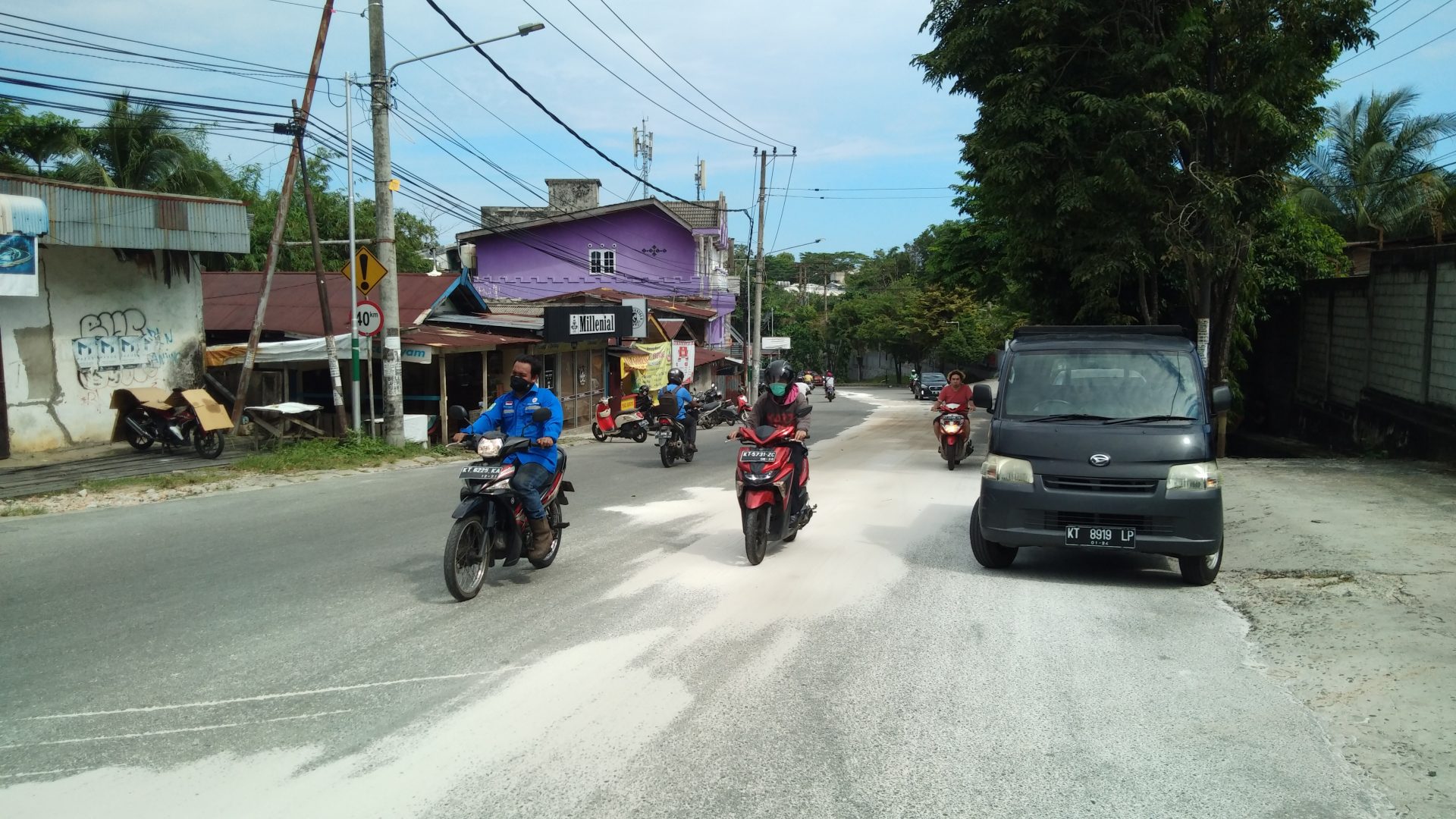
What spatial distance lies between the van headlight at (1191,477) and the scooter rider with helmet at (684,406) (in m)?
11.3

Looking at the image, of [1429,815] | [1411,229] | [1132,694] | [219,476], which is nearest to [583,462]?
[219,476]

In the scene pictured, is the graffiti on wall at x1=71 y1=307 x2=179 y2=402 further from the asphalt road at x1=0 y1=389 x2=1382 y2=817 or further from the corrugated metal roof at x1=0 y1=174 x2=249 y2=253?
the asphalt road at x1=0 y1=389 x2=1382 y2=817

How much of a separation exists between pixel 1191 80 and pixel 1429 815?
15.9 metres

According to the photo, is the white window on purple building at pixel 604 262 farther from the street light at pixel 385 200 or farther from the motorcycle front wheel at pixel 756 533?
the motorcycle front wheel at pixel 756 533

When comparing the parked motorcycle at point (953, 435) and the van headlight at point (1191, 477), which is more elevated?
the van headlight at point (1191, 477)

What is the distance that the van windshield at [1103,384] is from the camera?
844 centimetres

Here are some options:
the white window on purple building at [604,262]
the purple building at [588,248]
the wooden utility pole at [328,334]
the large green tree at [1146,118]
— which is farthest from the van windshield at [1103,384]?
the white window on purple building at [604,262]

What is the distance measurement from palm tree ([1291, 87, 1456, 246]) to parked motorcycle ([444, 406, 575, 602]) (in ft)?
98.4

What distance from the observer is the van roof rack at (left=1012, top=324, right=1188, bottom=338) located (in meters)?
9.14

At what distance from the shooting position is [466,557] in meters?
7.43

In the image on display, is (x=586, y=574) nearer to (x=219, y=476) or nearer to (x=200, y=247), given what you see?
(x=219, y=476)

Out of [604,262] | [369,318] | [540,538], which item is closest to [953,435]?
[369,318]

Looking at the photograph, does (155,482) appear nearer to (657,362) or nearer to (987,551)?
(987,551)

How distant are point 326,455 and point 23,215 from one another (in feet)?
17.7
